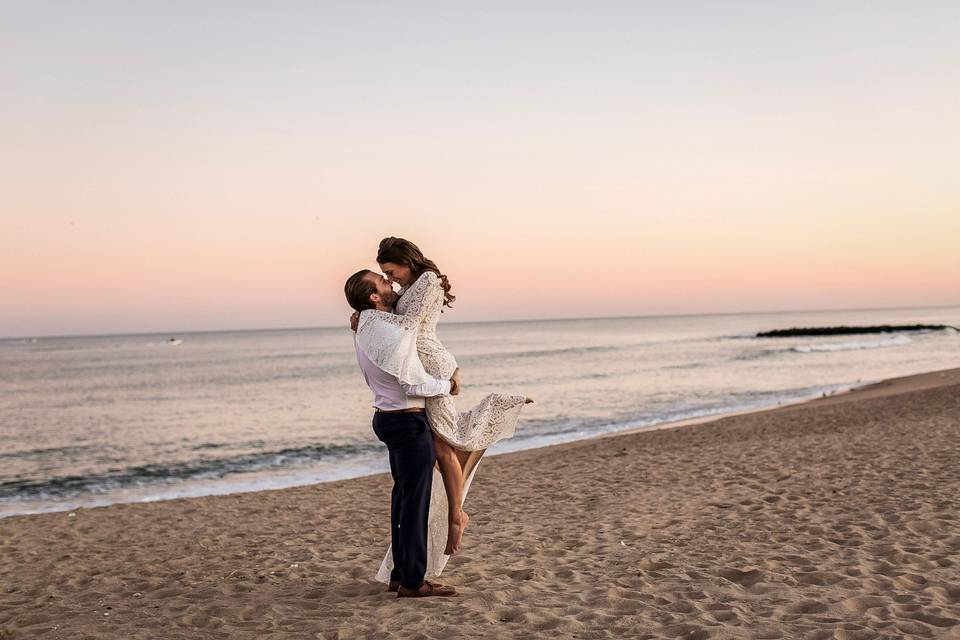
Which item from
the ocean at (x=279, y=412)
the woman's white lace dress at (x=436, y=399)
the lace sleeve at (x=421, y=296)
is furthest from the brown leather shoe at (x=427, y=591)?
the ocean at (x=279, y=412)

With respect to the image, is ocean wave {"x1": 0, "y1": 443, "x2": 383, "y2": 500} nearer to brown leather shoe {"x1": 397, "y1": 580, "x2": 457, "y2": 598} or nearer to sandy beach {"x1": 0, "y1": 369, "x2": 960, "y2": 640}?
sandy beach {"x1": 0, "y1": 369, "x2": 960, "y2": 640}

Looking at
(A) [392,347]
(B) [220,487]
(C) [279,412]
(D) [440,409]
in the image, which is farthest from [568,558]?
(C) [279,412]

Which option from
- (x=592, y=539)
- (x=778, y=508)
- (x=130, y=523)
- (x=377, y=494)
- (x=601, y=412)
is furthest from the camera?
(x=601, y=412)

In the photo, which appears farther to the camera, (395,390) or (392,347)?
(395,390)

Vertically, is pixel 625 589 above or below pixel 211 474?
above

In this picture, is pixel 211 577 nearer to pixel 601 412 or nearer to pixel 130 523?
pixel 130 523

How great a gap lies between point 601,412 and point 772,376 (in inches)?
554

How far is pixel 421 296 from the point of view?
4301mm

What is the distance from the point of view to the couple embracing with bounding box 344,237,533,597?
14.1 ft

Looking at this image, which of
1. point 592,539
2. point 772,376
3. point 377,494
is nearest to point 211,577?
point 592,539

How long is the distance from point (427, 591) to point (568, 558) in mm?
1486

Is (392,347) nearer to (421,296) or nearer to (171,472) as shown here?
(421,296)

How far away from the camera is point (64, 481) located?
1427 centimetres

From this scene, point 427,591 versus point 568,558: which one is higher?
point 427,591
